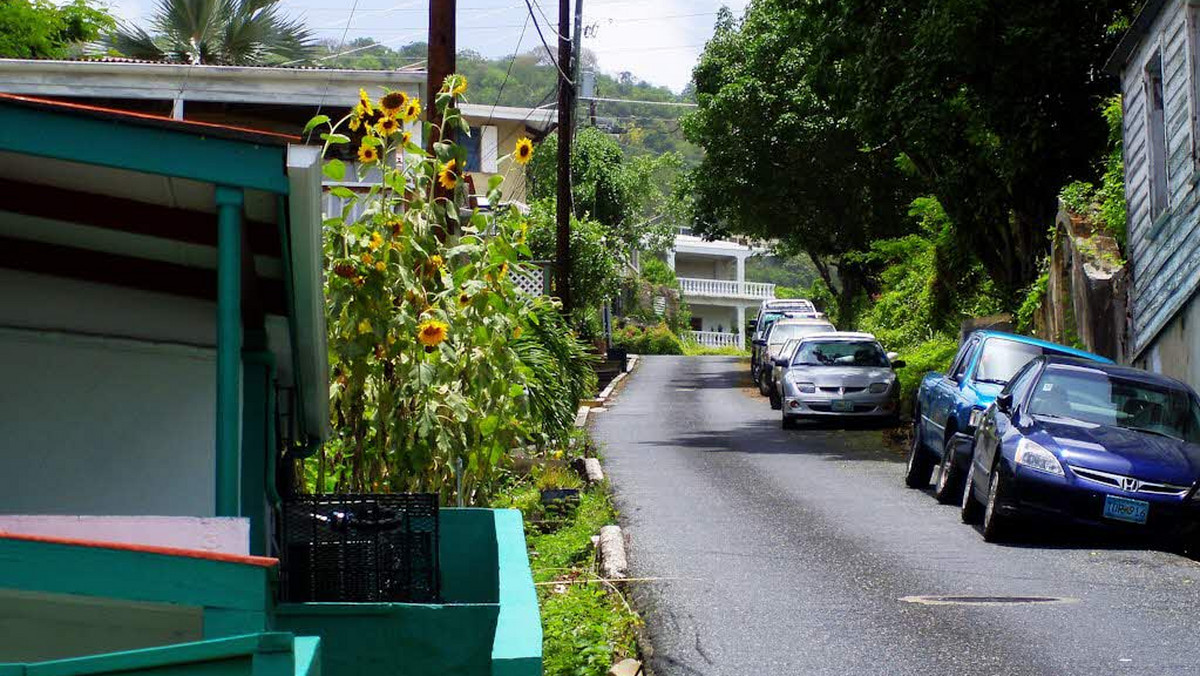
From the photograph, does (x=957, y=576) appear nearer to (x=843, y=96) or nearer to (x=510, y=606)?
(x=510, y=606)

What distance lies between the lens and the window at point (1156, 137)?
19.1 meters

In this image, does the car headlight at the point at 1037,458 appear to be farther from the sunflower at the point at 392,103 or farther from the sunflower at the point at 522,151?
the sunflower at the point at 392,103

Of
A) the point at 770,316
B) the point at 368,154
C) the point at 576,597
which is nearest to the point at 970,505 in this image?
the point at 576,597

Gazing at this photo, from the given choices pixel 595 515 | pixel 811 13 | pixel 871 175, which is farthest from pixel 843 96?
pixel 871 175

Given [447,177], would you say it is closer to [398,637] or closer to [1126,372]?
[398,637]

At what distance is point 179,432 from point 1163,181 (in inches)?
611

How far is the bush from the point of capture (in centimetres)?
6506

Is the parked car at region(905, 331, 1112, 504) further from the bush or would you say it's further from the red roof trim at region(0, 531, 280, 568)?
the bush

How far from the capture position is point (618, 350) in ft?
154

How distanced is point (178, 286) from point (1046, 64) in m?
18.0

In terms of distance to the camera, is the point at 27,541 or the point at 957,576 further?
the point at 957,576

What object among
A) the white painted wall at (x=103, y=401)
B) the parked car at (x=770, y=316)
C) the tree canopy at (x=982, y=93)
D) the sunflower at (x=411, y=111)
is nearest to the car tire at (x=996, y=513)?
the sunflower at (x=411, y=111)

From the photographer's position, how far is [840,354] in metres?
27.1

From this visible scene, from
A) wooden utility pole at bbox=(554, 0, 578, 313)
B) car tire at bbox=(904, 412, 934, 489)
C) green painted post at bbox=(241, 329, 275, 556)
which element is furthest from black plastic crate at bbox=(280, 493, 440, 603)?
wooden utility pole at bbox=(554, 0, 578, 313)
